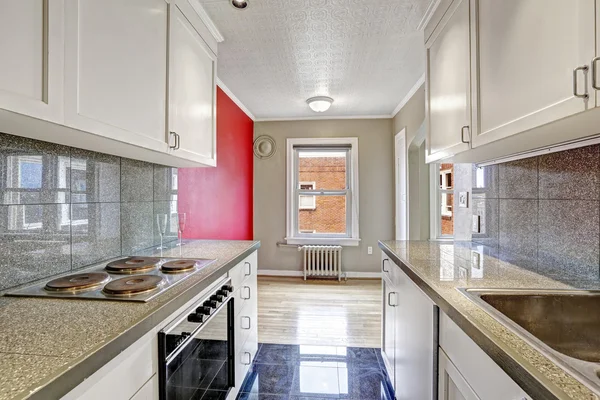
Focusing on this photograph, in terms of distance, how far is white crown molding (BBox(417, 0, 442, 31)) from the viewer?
1.74m

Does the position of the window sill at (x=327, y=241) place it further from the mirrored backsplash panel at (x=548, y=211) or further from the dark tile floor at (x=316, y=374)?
the mirrored backsplash panel at (x=548, y=211)

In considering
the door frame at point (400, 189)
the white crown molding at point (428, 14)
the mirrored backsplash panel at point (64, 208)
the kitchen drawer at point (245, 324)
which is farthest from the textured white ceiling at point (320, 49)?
the kitchen drawer at point (245, 324)

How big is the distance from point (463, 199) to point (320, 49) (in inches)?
61.2

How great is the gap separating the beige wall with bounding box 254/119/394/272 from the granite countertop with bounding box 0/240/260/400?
3.39 metres

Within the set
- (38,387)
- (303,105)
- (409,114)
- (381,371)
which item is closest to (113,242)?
(38,387)

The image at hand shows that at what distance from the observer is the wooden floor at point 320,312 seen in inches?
102

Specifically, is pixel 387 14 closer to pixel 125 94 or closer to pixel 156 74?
pixel 156 74

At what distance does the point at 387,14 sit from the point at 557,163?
130 cm

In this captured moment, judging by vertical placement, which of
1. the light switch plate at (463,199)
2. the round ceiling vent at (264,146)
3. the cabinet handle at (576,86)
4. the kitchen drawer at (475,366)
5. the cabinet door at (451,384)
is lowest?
the cabinet door at (451,384)

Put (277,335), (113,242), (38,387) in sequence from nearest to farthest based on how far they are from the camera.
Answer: (38,387) → (113,242) → (277,335)

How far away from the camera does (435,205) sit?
3600 mm

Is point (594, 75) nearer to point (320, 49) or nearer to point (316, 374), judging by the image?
point (320, 49)

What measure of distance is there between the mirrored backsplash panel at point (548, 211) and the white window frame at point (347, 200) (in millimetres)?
2559

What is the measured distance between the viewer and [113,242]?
1.57 meters
